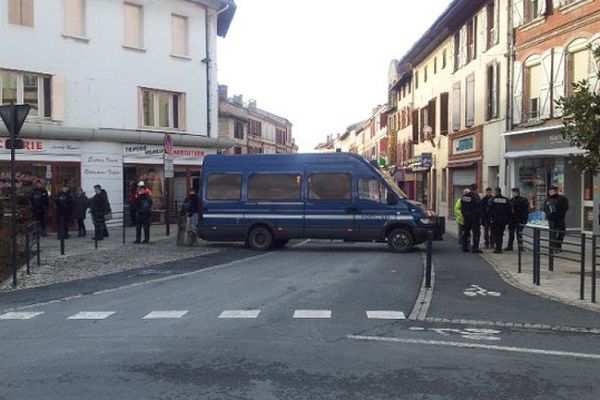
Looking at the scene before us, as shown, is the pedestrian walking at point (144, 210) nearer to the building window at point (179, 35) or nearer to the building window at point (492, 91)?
the building window at point (179, 35)

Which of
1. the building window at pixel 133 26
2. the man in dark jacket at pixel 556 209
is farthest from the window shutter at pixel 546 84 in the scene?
the building window at pixel 133 26

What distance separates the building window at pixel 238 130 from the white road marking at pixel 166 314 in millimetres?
40965

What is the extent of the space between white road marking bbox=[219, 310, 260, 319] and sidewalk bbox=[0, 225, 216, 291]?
4.41m

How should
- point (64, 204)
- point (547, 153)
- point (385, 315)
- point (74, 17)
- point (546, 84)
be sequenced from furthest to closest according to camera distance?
point (74, 17) < point (546, 84) < point (547, 153) < point (64, 204) < point (385, 315)

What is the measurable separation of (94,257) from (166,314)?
7.11 m

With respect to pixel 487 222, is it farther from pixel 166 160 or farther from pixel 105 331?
pixel 105 331

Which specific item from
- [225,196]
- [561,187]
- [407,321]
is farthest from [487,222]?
[407,321]

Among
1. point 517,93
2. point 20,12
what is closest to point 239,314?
point 20,12

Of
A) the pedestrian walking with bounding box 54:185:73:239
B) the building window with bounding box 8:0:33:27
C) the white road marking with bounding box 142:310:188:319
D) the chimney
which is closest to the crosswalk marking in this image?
the white road marking with bounding box 142:310:188:319

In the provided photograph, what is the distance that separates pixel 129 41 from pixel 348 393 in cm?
2094

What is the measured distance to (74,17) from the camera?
21.9 m

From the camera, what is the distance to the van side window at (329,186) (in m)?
15.7

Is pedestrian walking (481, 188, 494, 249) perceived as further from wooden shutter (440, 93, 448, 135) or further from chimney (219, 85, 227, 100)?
chimney (219, 85, 227, 100)

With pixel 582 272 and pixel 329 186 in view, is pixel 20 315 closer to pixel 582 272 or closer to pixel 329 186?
pixel 582 272
